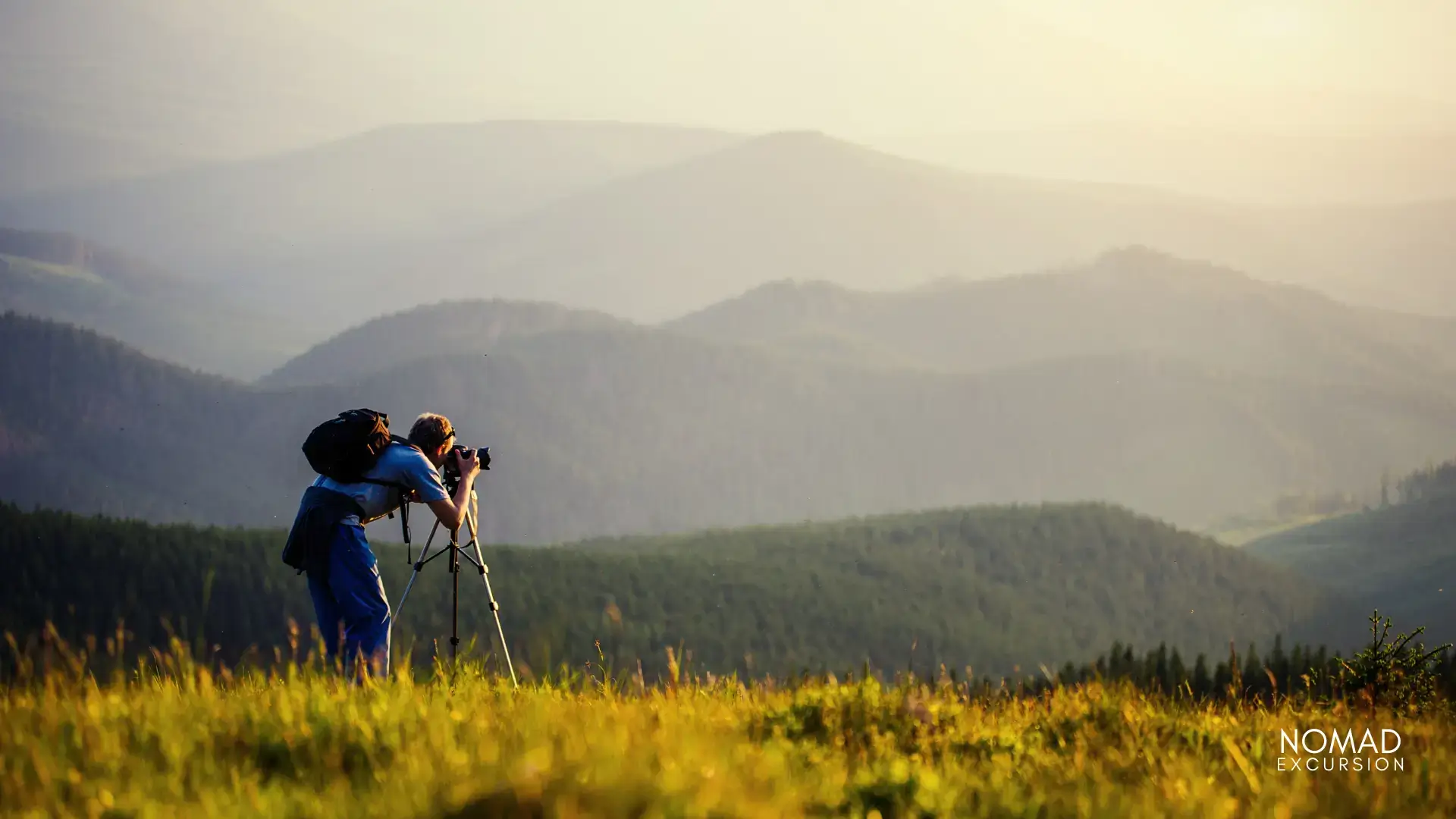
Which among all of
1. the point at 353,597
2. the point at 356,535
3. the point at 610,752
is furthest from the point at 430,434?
the point at 610,752

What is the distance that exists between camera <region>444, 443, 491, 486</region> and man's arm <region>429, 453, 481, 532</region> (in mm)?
29

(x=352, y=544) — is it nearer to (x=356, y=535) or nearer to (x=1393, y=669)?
(x=356, y=535)

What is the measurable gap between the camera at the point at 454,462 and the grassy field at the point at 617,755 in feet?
6.87

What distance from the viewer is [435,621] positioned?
16150 cm

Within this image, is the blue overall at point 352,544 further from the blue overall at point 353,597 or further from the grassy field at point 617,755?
the grassy field at point 617,755

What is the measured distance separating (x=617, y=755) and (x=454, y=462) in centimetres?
487

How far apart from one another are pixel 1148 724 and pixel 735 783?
3877 mm

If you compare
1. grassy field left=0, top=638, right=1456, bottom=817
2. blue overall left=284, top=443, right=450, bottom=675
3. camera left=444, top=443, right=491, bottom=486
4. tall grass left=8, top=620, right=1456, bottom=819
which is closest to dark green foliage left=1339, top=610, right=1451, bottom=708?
tall grass left=8, top=620, right=1456, bottom=819

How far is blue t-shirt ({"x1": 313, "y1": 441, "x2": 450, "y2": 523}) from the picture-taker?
9.35 meters

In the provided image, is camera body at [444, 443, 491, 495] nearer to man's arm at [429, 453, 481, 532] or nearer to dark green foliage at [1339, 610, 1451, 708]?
man's arm at [429, 453, 481, 532]

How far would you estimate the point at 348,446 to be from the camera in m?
9.34

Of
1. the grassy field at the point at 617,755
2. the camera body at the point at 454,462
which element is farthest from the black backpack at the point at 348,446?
the grassy field at the point at 617,755

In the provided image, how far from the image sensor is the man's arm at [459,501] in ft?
30.3

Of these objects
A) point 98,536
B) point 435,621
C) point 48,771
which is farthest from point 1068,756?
point 98,536
